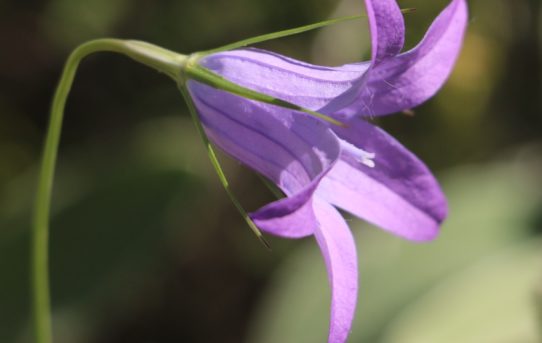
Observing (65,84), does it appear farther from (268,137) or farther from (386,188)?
(386,188)

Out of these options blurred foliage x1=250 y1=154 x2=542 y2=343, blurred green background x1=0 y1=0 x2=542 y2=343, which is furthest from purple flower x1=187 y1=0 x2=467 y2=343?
blurred foliage x1=250 y1=154 x2=542 y2=343

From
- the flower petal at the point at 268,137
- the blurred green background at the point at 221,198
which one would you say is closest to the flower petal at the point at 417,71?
the flower petal at the point at 268,137

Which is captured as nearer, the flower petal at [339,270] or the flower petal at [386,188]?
the flower petal at [339,270]

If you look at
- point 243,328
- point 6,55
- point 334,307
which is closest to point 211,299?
point 243,328

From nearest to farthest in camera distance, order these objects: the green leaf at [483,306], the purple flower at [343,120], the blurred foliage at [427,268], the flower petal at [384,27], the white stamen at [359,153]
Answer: the flower petal at [384,27]
the purple flower at [343,120]
the white stamen at [359,153]
the green leaf at [483,306]
the blurred foliage at [427,268]

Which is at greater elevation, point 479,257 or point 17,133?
point 17,133

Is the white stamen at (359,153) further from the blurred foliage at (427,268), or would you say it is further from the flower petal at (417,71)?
the blurred foliage at (427,268)

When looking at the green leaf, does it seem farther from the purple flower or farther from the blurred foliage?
the purple flower

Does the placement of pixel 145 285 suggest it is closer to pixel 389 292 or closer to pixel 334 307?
pixel 389 292
